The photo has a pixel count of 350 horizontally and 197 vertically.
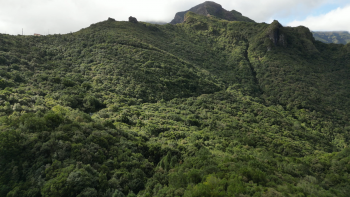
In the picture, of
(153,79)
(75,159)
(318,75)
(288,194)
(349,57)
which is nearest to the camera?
(288,194)

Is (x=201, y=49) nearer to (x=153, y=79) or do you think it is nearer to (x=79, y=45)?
(x=153, y=79)

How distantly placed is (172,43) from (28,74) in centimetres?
7693

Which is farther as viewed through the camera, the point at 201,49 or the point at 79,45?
the point at 201,49

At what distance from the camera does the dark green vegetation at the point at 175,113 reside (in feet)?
65.7

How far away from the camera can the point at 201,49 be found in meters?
114

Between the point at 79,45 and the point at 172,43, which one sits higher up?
the point at 172,43

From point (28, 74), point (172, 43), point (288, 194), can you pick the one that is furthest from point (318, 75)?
point (28, 74)

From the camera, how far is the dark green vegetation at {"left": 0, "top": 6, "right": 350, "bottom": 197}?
2002 centimetres

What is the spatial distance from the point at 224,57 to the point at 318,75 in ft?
159

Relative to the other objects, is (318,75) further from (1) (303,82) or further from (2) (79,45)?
(2) (79,45)

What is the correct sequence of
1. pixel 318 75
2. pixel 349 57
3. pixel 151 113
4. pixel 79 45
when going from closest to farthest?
pixel 151 113, pixel 79 45, pixel 318 75, pixel 349 57

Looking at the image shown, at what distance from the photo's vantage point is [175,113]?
2088 inches

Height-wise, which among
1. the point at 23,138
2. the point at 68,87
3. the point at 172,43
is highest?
the point at 172,43

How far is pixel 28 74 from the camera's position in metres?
53.1
